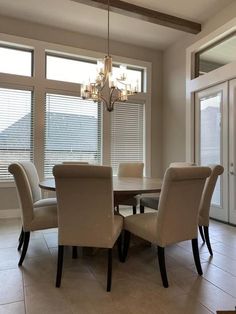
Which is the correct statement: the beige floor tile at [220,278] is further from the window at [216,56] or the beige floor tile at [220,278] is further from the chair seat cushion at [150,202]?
the window at [216,56]

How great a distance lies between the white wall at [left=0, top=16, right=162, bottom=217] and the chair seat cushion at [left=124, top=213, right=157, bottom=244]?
9.36 feet

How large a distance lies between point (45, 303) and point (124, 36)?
4.73 metres

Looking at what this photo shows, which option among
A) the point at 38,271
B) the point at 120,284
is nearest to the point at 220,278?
the point at 120,284

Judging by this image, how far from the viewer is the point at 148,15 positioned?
13.4 feet

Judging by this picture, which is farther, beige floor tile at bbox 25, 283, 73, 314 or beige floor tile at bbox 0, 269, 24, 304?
beige floor tile at bbox 0, 269, 24, 304

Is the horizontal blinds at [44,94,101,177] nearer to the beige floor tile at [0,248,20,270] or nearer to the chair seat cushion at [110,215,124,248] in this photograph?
the beige floor tile at [0,248,20,270]

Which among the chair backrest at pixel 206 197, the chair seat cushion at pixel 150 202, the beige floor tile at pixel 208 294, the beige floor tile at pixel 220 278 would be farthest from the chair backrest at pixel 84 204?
the chair seat cushion at pixel 150 202

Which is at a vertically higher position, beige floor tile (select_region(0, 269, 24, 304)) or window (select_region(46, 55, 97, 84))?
window (select_region(46, 55, 97, 84))

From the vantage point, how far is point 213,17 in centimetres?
423

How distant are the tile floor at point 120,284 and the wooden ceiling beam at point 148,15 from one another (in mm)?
3464

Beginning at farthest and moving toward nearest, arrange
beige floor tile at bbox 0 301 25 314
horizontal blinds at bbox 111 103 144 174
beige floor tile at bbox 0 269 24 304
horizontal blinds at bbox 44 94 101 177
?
1. horizontal blinds at bbox 111 103 144 174
2. horizontal blinds at bbox 44 94 101 177
3. beige floor tile at bbox 0 269 24 304
4. beige floor tile at bbox 0 301 25 314

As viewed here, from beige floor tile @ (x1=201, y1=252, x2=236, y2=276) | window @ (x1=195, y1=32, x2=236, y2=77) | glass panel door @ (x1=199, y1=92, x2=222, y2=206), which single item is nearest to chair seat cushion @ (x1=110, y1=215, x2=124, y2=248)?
beige floor tile @ (x1=201, y1=252, x2=236, y2=276)

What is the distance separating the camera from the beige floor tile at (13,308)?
1.67 meters

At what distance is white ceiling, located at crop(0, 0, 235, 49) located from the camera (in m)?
3.95
